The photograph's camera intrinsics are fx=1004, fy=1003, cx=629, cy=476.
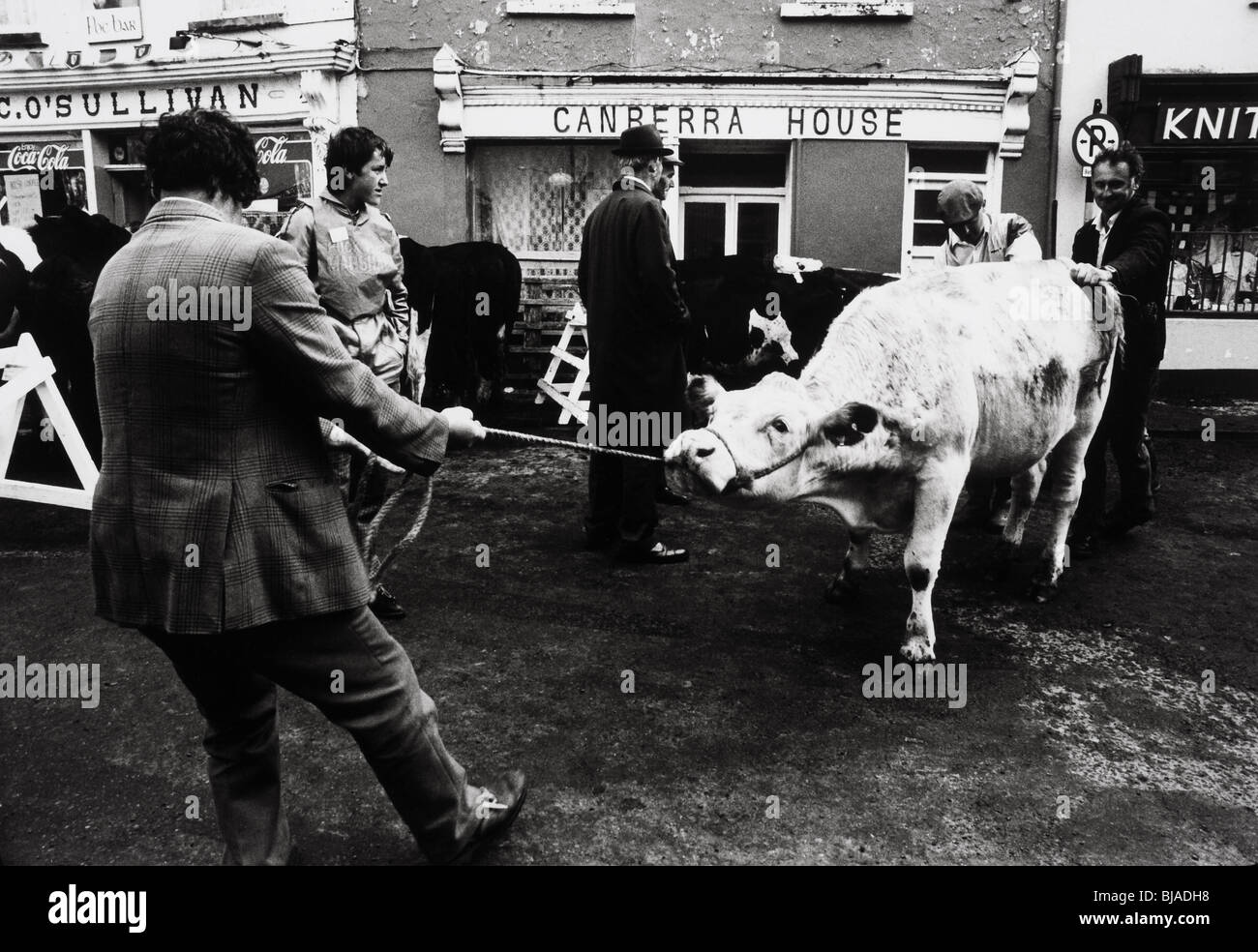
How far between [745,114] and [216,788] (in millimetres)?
10431

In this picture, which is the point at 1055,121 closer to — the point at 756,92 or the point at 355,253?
the point at 756,92

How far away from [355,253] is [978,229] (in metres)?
3.77

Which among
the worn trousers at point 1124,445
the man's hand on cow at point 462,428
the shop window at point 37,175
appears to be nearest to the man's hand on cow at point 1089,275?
the worn trousers at point 1124,445

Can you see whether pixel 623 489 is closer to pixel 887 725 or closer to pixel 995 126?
pixel 887 725

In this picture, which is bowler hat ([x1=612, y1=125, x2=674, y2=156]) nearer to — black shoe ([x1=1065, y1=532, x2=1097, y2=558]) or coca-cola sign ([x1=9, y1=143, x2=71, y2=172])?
black shoe ([x1=1065, y1=532, x2=1097, y2=558])

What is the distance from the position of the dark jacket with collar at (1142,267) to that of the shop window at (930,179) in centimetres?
573

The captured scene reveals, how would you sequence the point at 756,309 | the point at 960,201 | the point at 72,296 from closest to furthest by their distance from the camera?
the point at 960,201 → the point at 72,296 → the point at 756,309

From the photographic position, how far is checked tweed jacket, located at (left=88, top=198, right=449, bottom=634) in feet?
7.52

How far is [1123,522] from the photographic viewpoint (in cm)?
635

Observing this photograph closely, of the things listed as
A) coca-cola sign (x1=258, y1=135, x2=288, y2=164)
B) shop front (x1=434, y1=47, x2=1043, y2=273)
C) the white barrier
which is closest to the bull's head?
the white barrier

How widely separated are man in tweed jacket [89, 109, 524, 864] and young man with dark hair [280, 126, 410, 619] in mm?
1838

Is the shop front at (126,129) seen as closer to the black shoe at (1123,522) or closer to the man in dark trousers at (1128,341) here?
the man in dark trousers at (1128,341)

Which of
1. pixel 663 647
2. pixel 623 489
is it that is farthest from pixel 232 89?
pixel 663 647

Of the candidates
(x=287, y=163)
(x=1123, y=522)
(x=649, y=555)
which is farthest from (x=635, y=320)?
(x=287, y=163)
